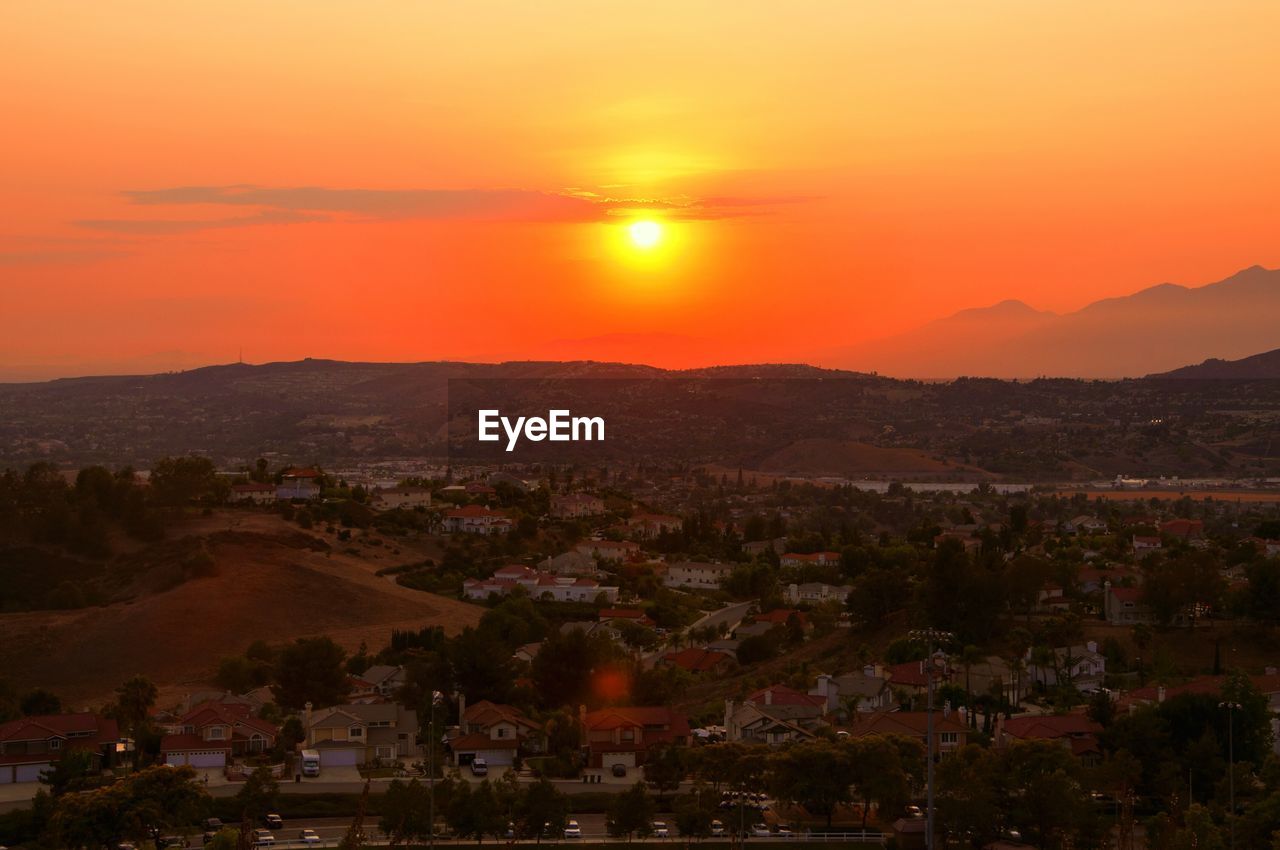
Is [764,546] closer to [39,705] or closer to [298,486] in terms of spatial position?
[298,486]

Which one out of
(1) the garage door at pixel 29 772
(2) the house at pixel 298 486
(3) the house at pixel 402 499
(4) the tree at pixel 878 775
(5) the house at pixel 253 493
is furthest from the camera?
(3) the house at pixel 402 499

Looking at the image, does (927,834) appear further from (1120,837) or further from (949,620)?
(949,620)

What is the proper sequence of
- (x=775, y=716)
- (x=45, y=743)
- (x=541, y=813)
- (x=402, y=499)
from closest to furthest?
(x=541, y=813) < (x=45, y=743) < (x=775, y=716) < (x=402, y=499)

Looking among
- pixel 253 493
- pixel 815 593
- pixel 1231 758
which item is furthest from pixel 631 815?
pixel 253 493

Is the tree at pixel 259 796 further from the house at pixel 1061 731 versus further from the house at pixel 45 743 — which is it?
the house at pixel 1061 731

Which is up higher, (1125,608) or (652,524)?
(652,524)

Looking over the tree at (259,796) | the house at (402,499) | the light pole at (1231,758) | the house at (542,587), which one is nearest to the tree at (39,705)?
the tree at (259,796)

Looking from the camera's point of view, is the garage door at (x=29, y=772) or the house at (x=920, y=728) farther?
the house at (x=920, y=728)
